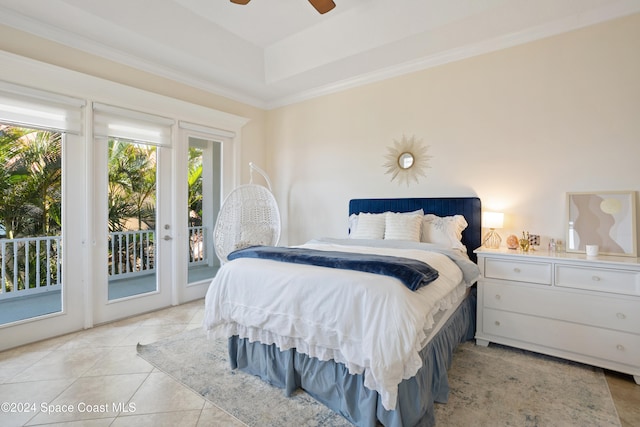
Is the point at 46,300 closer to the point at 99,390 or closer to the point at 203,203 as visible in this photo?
the point at 99,390

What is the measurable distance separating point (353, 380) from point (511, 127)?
2.79 metres

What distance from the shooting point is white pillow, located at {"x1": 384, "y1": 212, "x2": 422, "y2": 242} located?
313 centimetres

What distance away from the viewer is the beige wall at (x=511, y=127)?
8.69ft

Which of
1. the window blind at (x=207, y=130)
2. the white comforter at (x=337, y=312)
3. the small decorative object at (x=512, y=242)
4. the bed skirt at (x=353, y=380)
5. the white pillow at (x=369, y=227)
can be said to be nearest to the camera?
the white comforter at (x=337, y=312)

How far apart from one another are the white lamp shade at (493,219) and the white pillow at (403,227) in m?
0.60

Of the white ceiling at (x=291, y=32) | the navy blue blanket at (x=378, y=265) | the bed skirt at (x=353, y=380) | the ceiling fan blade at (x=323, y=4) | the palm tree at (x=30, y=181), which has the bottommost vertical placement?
the bed skirt at (x=353, y=380)

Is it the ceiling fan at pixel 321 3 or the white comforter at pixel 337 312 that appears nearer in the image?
the white comforter at pixel 337 312

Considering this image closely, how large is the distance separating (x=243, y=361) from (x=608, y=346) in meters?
2.67

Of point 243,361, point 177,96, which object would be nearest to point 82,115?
point 177,96

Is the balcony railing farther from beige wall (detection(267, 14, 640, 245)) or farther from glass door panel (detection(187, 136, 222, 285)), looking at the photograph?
beige wall (detection(267, 14, 640, 245))

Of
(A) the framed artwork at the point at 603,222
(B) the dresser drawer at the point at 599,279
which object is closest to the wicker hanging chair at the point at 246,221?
(B) the dresser drawer at the point at 599,279

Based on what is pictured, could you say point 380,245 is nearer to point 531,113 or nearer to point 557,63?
point 531,113

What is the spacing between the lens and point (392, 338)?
1521mm

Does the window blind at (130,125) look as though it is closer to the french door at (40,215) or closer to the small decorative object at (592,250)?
the french door at (40,215)
